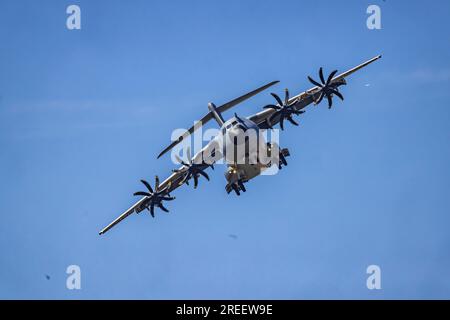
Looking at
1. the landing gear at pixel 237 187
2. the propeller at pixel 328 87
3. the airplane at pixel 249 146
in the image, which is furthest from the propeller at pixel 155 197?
the propeller at pixel 328 87

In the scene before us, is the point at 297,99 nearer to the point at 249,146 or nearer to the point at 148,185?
the point at 249,146

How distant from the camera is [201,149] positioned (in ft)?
196

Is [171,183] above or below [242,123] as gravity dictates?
below

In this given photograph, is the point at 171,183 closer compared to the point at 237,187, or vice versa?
the point at 237,187

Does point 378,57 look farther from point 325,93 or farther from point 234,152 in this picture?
point 234,152

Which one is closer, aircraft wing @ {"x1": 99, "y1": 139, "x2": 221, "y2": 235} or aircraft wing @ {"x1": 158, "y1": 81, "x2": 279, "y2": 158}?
aircraft wing @ {"x1": 158, "y1": 81, "x2": 279, "y2": 158}

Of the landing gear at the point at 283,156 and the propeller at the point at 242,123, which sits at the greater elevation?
the propeller at the point at 242,123

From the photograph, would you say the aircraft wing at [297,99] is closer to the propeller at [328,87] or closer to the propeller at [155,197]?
the propeller at [328,87]

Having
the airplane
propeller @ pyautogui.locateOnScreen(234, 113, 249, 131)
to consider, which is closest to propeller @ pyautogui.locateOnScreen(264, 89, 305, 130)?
the airplane

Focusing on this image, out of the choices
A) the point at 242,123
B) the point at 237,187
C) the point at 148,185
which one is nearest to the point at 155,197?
the point at 148,185

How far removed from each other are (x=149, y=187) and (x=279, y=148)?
11618 mm

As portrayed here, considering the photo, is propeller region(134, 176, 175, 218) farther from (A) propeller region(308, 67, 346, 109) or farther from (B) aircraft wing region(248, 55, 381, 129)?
(A) propeller region(308, 67, 346, 109)

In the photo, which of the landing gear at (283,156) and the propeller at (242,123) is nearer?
the propeller at (242,123)
